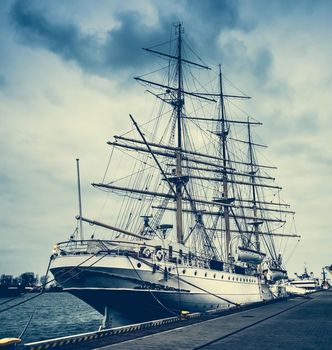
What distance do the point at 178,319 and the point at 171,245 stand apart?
661cm

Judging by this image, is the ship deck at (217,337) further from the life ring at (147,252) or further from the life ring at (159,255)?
the life ring at (159,255)

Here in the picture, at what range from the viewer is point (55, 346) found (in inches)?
514

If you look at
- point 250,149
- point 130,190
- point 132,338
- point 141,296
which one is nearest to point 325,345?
point 132,338

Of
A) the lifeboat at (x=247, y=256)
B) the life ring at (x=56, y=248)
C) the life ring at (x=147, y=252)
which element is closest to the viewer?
the life ring at (x=56, y=248)

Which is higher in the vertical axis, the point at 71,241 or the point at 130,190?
the point at 130,190

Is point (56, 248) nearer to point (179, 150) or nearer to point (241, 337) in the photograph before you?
point (241, 337)

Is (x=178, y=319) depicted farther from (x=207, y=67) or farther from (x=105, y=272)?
(x=207, y=67)

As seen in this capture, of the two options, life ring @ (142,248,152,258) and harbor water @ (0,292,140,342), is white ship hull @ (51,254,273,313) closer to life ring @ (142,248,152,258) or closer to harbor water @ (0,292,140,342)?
life ring @ (142,248,152,258)

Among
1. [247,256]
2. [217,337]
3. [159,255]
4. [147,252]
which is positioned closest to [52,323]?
[159,255]

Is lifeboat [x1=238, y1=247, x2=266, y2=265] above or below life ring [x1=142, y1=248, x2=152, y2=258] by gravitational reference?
above

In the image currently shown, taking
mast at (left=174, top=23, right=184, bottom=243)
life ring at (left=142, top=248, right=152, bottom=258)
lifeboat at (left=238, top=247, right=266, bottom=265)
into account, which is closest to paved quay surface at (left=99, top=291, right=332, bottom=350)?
life ring at (left=142, top=248, right=152, bottom=258)

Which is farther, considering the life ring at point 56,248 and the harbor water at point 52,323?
the harbor water at point 52,323

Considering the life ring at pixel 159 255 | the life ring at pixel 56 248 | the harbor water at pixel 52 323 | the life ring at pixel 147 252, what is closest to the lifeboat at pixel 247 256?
the harbor water at pixel 52 323

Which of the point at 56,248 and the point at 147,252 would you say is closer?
the point at 56,248
